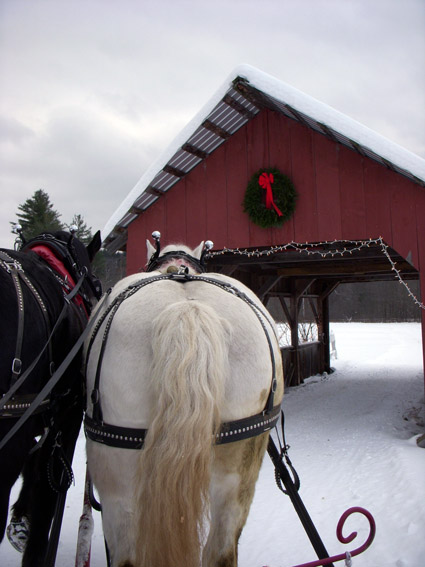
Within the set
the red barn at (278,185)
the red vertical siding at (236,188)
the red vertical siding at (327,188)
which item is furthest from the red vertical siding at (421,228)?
the red vertical siding at (236,188)

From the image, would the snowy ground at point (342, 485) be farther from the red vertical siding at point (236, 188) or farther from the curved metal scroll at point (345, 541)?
the red vertical siding at point (236, 188)

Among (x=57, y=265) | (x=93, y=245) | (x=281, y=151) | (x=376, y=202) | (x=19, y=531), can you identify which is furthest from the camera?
(x=281, y=151)

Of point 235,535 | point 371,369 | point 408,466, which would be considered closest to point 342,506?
point 408,466

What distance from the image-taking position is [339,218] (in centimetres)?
525

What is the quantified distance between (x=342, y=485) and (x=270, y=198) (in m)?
3.56

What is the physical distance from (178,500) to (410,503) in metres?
2.92

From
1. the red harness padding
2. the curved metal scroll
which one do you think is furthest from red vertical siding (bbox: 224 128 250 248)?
the curved metal scroll

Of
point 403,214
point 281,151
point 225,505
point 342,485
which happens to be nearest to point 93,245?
point 225,505

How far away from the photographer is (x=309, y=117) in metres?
4.70

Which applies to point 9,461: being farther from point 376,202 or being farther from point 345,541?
point 376,202

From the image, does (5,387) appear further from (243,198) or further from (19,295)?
(243,198)

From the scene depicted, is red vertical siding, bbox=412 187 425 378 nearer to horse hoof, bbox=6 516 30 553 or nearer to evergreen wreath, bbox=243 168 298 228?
evergreen wreath, bbox=243 168 298 228

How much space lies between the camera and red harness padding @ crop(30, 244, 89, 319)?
7.27 feet

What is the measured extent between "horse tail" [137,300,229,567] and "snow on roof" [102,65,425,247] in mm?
4012
